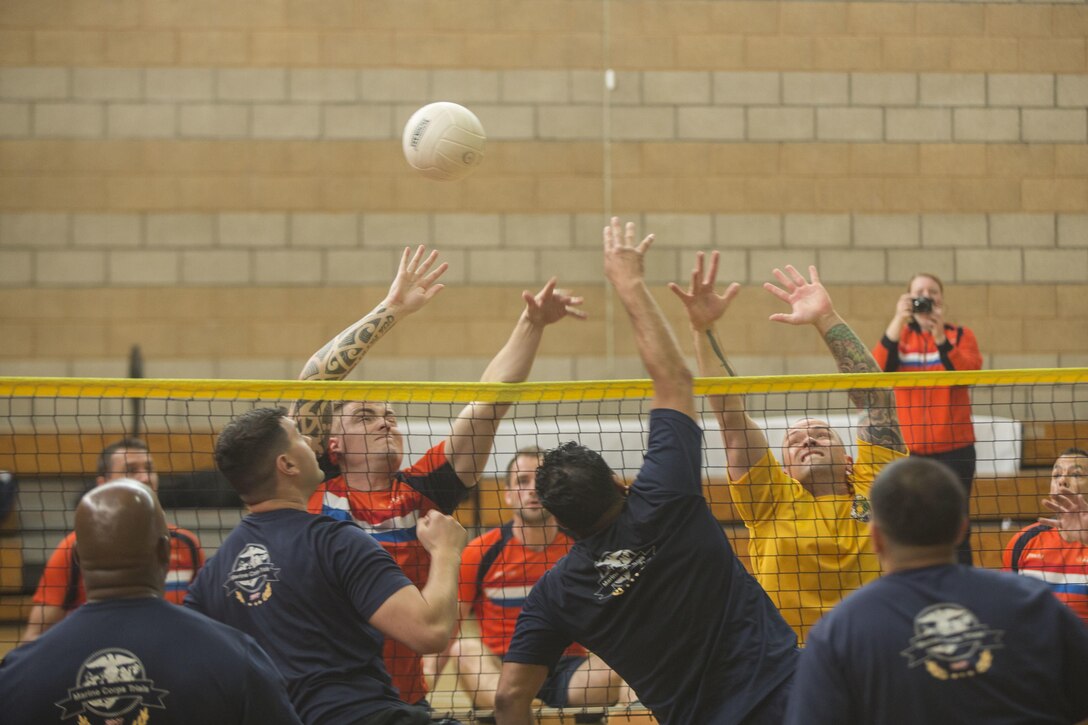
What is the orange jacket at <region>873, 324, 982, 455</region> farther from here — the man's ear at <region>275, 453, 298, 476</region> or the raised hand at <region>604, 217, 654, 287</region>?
the man's ear at <region>275, 453, 298, 476</region>

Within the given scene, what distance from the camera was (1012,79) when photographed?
11.0 metres

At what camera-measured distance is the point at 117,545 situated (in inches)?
109

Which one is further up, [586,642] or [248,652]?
[248,652]

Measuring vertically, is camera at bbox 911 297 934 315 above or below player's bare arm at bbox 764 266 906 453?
above

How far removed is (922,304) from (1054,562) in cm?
282

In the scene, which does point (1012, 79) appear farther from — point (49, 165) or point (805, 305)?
point (49, 165)

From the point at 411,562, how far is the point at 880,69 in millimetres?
8371

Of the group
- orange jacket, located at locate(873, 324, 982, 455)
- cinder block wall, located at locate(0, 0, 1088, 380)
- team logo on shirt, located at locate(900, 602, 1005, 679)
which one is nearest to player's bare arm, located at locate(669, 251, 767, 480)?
team logo on shirt, located at locate(900, 602, 1005, 679)

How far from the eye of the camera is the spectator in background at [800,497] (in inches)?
185

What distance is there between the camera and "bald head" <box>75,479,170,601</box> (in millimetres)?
2771

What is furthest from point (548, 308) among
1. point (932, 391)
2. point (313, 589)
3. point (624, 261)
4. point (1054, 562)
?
point (932, 391)

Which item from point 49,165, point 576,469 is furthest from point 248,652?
point 49,165

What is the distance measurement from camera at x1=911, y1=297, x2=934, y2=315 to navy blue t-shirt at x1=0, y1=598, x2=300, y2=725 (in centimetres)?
623

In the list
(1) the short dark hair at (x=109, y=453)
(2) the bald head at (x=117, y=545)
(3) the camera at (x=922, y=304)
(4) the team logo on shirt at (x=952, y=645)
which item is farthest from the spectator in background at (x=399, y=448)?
(3) the camera at (x=922, y=304)
